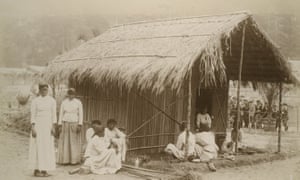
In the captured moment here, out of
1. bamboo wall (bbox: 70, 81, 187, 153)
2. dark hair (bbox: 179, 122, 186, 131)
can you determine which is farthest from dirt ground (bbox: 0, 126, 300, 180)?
bamboo wall (bbox: 70, 81, 187, 153)

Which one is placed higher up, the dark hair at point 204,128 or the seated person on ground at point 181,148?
the dark hair at point 204,128

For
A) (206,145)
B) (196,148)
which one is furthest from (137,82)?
(206,145)

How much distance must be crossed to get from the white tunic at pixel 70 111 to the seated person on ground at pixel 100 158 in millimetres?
398

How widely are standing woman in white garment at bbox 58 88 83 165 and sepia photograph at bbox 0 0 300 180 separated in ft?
0.04

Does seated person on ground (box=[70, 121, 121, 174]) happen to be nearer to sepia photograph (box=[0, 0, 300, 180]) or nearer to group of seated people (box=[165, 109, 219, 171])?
sepia photograph (box=[0, 0, 300, 180])

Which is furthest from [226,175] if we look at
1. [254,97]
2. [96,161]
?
[254,97]

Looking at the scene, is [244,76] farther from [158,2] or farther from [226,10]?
[158,2]

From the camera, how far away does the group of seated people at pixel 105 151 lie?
21.0ft

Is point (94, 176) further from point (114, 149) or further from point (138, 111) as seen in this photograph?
point (138, 111)

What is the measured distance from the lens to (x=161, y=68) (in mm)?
6449

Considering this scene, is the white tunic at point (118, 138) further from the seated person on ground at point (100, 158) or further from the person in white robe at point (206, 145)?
the person in white robe at point (206, 145)

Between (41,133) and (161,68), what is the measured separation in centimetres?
159

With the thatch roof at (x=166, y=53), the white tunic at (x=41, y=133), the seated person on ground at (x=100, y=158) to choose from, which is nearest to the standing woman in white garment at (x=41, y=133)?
the white tunic at (x=41, y=133)

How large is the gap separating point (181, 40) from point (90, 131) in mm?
1685
